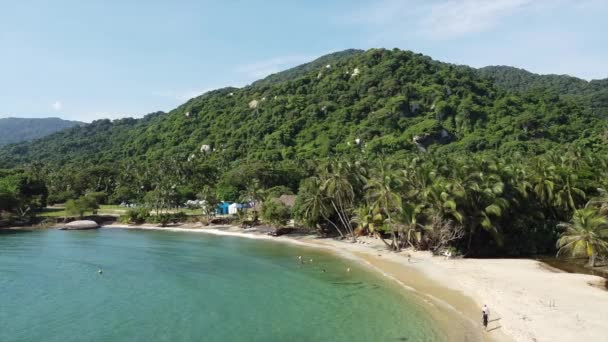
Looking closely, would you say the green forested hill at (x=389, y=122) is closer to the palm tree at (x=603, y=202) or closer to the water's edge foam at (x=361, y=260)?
the water's edge foam at (x=361, y=260)

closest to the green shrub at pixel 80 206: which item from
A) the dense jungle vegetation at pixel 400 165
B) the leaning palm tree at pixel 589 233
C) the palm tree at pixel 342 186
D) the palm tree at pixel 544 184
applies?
the dense jungle vegetation at pixel 400 165

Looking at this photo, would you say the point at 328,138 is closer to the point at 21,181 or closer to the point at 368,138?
the point at 368,138

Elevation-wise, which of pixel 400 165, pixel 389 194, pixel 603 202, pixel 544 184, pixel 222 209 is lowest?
pixel 222 209

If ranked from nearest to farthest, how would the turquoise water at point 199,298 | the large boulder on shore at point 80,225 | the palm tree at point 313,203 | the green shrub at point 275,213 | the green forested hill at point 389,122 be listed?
the turquoise water at point 199,298 → the palm tree at point 313,203 → the green shrub at point 275,213 → the large boulder on shore at point 80,225 → the green forested hill at point 389,122

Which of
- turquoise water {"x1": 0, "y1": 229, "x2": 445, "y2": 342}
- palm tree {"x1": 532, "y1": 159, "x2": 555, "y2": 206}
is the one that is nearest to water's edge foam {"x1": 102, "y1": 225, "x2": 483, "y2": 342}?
turquoise water {"x1": 0, "y1": 229, "x2": 445, "y2": 342}

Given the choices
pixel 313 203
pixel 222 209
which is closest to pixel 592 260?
pixel 313 203

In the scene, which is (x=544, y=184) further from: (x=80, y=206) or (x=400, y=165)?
(x=80, y=206)

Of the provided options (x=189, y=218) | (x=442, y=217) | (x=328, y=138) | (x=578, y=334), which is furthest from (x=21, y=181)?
(x=578, y=334)
